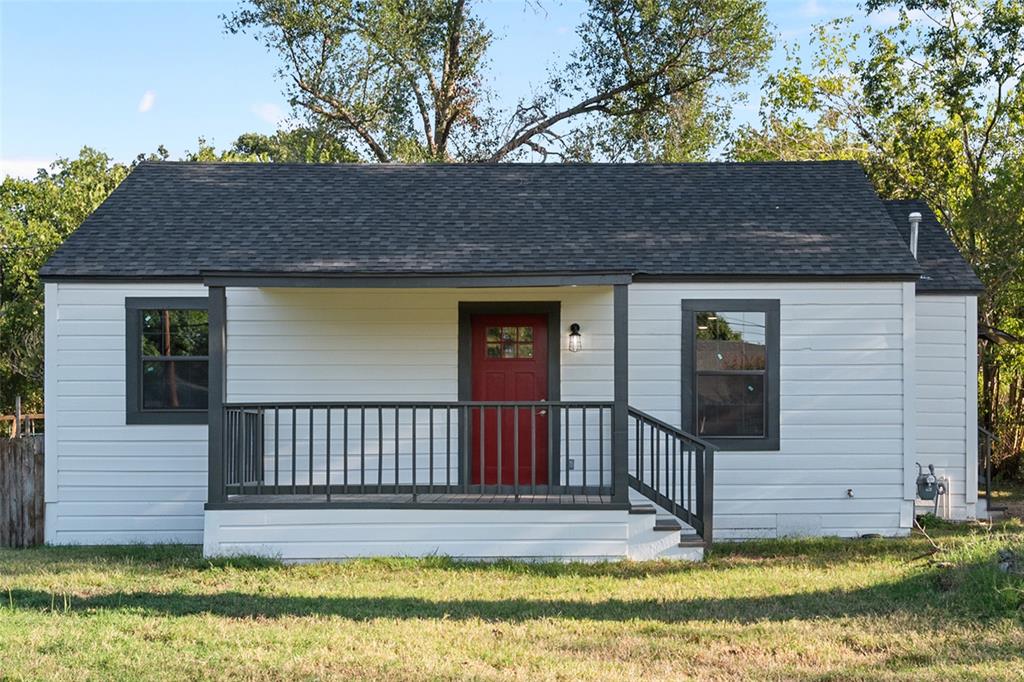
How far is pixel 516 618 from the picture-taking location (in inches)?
286

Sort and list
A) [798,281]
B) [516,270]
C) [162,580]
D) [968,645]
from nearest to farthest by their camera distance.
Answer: [968,645]
[162,580]
[516,270]
[798,281]

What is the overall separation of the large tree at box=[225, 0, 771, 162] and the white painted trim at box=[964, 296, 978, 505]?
11.7 meters

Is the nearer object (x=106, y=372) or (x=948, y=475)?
(x=106, y=372)

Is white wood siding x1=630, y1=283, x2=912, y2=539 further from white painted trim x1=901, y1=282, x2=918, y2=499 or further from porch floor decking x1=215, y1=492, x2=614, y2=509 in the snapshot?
porch floor decking x1=215, y1=492, x2=614, y2=509

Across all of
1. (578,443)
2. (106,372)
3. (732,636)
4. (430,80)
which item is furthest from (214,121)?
(732,636)

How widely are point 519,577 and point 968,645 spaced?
12.0 ft

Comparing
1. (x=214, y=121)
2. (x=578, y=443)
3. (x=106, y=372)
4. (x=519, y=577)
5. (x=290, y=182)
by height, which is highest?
(x=214, y=121)

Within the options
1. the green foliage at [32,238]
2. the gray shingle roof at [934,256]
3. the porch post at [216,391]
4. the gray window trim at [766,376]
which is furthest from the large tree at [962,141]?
the green foliage at [32,238]

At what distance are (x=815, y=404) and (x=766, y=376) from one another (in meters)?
0.60

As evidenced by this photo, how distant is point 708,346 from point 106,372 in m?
6.40

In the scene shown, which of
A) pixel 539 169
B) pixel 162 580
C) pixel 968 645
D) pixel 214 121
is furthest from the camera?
pixel 214 121

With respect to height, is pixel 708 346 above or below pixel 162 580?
above

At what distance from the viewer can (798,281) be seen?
36.2ft

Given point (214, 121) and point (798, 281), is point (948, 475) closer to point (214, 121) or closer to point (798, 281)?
point (798, 281)
